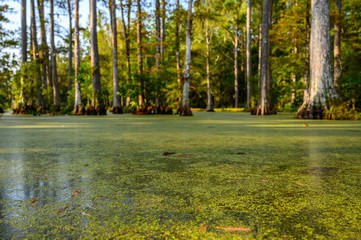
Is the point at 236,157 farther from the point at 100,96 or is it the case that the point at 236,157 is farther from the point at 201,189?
the point at 100,96

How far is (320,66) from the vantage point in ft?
26.3

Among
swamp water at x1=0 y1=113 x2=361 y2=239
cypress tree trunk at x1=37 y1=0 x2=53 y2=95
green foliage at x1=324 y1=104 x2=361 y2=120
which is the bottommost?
swamp water at x1=0 y1=113 x2=361 y2=239

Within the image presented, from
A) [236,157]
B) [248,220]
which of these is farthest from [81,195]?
[236,157]

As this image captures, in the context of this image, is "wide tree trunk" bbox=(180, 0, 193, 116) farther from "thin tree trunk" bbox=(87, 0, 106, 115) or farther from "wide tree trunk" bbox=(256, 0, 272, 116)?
"thin tree trunk" bbox=(87, 0, 106, 115)

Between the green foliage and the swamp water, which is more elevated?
the green foliage

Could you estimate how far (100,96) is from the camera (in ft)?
38.9

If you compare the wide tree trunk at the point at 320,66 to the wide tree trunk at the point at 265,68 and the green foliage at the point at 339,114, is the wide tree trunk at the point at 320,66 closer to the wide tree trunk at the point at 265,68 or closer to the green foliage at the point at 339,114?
the green foliage at the point at 339,114

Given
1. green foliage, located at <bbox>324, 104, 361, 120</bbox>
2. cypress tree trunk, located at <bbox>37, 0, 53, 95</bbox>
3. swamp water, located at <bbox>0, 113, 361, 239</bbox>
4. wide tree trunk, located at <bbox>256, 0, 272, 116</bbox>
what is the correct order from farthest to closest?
1. cypress tree trunk, located at <bbox>37, 0, 53, 95</bbox>
2. wide tree trunk, located at <bbox>256, 0, 272, 116</bbox>
3. green foliage, located at <bbox>324, 104, 361, 120</bbox>
4. swamp water, located at <bbox>0, 113, 361, 239</bbox>

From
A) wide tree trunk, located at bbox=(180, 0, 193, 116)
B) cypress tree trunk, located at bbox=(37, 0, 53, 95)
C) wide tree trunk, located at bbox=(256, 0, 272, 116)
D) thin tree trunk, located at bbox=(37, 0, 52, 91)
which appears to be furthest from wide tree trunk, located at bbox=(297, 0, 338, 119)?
thin tree trunk, located at bbox=(37, 0, 52, 91)

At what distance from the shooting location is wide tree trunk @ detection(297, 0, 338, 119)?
7.89m

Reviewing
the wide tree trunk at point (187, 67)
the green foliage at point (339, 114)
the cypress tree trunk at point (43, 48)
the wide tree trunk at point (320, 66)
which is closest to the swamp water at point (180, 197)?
the green foliage at point (339, 114)

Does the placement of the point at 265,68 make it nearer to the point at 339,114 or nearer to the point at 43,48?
the point at 339,114

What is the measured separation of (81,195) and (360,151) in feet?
7.53

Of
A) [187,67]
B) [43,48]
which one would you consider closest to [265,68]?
[187,67]
